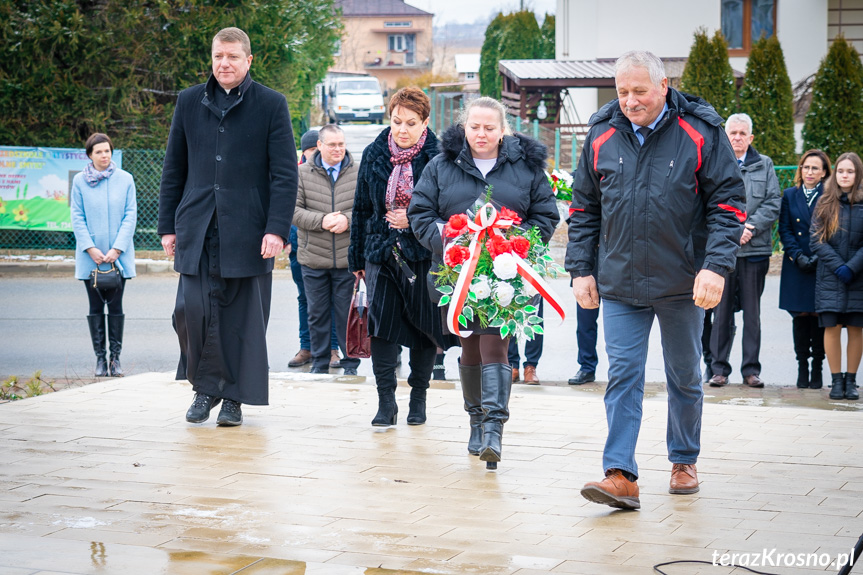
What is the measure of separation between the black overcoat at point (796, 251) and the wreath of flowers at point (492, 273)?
4067 mm

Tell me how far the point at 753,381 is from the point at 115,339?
18.6 ft

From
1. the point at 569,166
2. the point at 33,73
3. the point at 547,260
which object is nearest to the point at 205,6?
the point at 33,73

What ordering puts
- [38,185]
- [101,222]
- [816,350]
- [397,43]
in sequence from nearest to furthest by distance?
[816,350]
[101,222]
[38,185]
[397,43]

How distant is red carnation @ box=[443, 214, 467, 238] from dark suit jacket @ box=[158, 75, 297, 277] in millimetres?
1316

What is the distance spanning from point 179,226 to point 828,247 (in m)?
5.25

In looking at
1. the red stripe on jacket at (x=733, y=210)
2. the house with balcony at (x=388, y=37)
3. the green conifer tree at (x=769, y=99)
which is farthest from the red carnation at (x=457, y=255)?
the house with balcony at (x=388, y=37)

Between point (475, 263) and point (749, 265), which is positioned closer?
point (475, 263)

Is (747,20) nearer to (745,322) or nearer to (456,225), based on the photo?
(745,322)

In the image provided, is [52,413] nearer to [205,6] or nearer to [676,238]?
[676,238]

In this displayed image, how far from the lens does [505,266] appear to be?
5523 millimetres

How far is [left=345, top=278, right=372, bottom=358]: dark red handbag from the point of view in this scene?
683 cm

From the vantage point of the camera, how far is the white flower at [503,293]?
5551 mm

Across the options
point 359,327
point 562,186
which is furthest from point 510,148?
point 562,186

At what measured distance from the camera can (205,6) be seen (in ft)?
60.3
